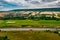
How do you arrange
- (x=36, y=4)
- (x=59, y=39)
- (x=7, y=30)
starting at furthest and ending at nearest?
(x=36, y=4) < (x=7, y=30) < (x=59, y=39)

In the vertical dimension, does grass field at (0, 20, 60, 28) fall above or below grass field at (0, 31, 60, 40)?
above

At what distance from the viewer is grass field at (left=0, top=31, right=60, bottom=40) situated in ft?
14.8

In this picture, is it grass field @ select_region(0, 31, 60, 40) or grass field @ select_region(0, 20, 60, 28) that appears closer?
grass field @ select_region(0, 31, 60, 40)

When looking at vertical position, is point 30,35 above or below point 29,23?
below

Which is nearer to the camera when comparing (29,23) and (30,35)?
(30,35)

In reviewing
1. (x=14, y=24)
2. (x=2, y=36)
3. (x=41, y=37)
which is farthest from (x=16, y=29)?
(x=41, y=37)

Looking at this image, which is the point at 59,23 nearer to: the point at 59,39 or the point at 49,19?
the point at 49,19

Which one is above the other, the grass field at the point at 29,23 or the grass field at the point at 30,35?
the grass field at the point at 29,23

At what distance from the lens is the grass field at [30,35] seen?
4518 mm

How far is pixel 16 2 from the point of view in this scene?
207 inches

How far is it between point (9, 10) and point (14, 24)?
21.1 inches

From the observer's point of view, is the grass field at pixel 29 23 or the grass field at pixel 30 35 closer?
the grass field at pixel 30 35

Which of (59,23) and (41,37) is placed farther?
(59,23)

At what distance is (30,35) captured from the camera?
4660 mm
